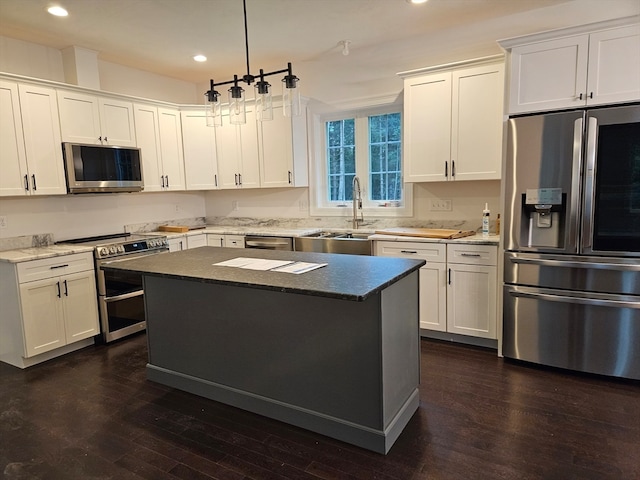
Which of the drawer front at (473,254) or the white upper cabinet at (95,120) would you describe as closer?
the drawer front at (473,254)

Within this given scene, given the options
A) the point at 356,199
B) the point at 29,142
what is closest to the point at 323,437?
the point at 356,199

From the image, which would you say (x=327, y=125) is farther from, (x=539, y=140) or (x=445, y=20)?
(x=539, y=140)

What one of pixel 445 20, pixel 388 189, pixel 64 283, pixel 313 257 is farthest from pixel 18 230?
pixel 445 20

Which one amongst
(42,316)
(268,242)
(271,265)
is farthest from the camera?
(268,242)

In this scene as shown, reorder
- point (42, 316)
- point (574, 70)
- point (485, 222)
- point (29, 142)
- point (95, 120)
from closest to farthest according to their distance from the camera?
point (574, 70) < point (42, 316) < point (29, 142) < point (485, 222) < point (95, 120)

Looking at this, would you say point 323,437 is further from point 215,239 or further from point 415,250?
point 215,239

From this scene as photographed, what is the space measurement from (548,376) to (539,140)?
5.35 feet

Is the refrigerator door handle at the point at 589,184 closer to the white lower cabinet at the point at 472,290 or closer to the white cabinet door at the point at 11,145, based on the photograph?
the white lower cabinet at the point at 472,290

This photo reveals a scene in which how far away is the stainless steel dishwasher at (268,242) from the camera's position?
4.02m

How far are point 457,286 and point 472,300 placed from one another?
6.2 inches

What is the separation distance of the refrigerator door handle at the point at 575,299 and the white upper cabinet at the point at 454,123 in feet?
3.19

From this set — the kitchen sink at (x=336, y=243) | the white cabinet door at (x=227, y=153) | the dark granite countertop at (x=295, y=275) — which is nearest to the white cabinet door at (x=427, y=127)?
the kitchen sink at (x=336, y=243)

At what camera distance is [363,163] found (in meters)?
4.31

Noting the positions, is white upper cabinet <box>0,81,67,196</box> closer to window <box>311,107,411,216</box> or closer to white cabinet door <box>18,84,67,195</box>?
white cabinet door <box>18,84,67,195</box>
